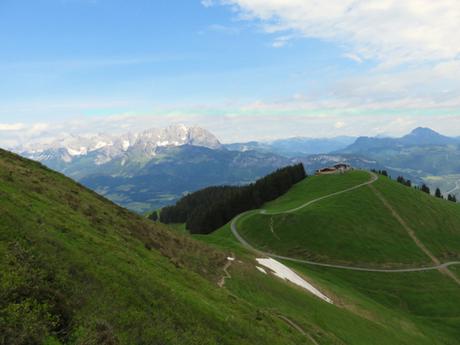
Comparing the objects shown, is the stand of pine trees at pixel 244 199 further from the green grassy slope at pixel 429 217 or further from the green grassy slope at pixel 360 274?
the green grassy slope at pixel 429 217

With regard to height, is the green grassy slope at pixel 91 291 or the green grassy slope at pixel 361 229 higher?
the green grassy slope at pixel 91 291

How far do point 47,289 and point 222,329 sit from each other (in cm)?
1195

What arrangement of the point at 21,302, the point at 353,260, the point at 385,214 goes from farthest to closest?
the point at 385,214, the point at 353,260, the point at 21,302

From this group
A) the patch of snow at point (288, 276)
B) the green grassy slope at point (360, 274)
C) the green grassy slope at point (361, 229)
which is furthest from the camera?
the green grassy slope at point (361, 229)

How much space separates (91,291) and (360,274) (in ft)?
257

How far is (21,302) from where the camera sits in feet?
45.7

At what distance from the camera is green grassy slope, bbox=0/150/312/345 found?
1417 centimetres

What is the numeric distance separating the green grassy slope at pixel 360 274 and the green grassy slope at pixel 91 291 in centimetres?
1216

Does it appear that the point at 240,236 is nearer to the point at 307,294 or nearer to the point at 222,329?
the point at 307,294

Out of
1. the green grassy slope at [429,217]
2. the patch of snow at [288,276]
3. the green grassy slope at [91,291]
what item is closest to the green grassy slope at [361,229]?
the green grassy slope at [429,217]

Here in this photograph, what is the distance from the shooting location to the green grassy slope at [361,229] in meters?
92.6

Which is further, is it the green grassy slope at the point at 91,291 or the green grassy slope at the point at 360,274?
the green grassy slope at the point at 360,274

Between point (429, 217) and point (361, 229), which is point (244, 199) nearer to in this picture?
→ point (361, 229)

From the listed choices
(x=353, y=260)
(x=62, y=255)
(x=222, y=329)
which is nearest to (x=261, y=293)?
(x=222, y=329)
